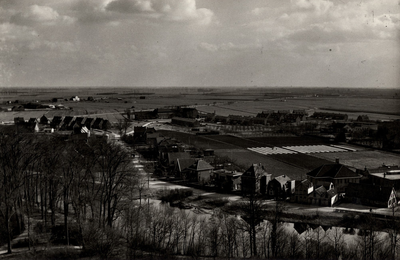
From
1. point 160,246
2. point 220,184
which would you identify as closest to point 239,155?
point 220,184

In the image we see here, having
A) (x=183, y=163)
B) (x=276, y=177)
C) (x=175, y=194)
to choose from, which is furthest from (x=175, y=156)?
(x=276, y=177)

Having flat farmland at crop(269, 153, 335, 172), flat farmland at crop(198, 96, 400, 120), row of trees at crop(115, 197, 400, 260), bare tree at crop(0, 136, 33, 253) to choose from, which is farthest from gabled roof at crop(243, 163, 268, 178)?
flat farmland at crop(198, 96, 400, 120)

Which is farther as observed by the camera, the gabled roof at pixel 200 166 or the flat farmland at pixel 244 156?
the flat farmland at pixel 244 156

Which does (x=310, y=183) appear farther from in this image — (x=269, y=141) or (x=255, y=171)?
(x=269, y=141)

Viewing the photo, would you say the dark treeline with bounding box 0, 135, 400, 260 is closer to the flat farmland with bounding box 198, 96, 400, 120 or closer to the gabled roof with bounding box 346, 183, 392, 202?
the gabled roof with bounding box 346, 183, 392, 202

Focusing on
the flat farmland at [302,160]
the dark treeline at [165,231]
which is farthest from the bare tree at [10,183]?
the flat farmland at [302,160]

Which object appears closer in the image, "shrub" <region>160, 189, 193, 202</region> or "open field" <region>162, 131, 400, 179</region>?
"shrub" <region>160, 189, 193, 202</region>

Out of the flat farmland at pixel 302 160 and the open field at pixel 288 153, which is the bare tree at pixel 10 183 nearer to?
the open field at pixel 288 153

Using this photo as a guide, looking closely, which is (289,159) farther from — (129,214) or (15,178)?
(15,178)
